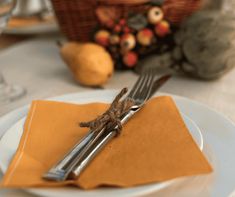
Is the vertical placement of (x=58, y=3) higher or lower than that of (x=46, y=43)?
higher

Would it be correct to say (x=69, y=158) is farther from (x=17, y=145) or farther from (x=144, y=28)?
(x=144, y=28)

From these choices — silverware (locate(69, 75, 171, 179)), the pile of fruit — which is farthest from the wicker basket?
silverware (locate(69, 75, 171, 179))

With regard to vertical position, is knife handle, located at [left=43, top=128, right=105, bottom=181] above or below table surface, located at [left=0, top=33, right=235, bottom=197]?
above

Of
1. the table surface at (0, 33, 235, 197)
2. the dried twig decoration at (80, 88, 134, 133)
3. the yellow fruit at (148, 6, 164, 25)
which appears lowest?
the table surface at (0, 33, 235, 197)

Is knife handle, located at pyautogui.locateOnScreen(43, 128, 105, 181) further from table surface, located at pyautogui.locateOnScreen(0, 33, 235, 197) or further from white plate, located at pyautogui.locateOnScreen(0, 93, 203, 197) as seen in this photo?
table surface, located at pyautogui.locateOnScreen(0, 33, 235, 197)

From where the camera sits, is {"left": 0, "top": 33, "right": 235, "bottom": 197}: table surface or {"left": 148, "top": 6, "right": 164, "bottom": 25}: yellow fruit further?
{"left": 148, "top": 6, "right": 164, "bottom": 25}: yellow fruit

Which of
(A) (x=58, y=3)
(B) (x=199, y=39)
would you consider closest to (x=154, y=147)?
(B) (x=199, y=39)

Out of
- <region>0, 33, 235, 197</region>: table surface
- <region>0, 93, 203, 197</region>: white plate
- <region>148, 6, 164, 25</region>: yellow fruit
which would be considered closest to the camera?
<region>0, 93, 203, 197</region>: white plate

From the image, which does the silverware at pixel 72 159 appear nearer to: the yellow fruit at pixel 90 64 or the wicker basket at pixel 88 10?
the yellow fruit at pixel 90 64
